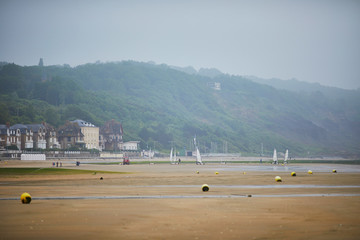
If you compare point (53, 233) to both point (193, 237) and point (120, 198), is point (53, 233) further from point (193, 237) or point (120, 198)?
point (120, 198)

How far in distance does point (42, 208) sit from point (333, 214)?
48.8ft

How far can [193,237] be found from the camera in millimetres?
19391

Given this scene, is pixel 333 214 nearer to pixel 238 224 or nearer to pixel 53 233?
pixel 238 224

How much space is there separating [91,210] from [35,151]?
166m

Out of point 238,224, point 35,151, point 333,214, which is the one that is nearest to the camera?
point 238,224

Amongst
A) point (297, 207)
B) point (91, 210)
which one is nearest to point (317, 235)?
point (297, 207)

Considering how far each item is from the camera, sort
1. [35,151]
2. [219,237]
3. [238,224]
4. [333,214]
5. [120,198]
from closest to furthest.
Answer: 1. [219,237]
2. [238,224]
3. [333,214]
4. [120,198]
5. [35,151]

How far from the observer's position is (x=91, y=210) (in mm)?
A: 27250

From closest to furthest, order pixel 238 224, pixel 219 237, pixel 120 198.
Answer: pixel 219 237, pixel 238 224, pixel 120 198

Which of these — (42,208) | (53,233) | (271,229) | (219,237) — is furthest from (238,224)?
(42,208)

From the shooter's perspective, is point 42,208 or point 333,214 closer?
point 333,214

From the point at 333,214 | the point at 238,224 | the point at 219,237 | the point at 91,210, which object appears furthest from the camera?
the point at 91,210

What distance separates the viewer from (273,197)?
34406mm

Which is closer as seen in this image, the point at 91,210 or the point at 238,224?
the point at 238,224
